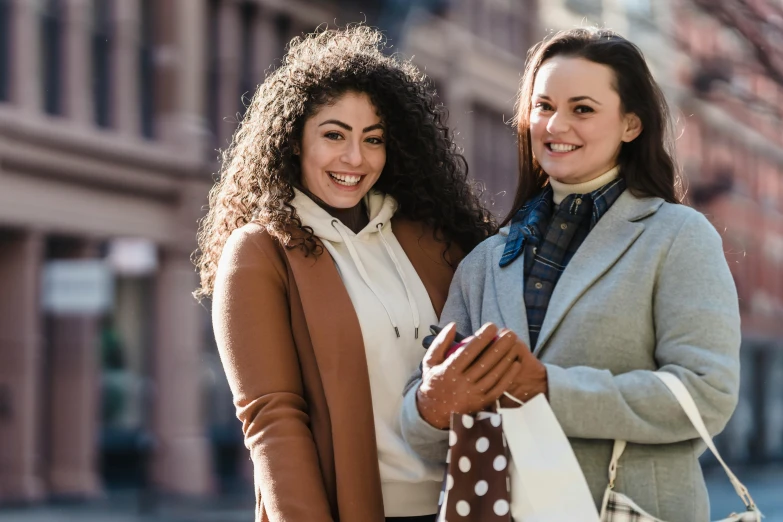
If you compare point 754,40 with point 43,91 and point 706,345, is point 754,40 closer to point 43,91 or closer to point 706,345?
point 706,345

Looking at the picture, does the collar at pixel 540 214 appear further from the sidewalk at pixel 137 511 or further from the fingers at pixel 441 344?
the sidewalk at pixel 137 511

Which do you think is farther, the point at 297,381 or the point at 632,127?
the point at 297,381

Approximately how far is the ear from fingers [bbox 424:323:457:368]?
643 millimetres

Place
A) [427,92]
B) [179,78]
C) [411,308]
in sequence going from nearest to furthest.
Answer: [411,308]
[427,92]
[179,78]

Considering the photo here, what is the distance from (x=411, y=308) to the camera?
3.49 m

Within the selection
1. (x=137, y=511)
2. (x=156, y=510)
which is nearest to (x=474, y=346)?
(x=137, y=511)

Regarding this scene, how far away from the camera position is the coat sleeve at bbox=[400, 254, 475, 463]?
115 inches

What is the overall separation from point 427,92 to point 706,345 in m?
1.38

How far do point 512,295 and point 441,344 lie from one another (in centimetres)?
34

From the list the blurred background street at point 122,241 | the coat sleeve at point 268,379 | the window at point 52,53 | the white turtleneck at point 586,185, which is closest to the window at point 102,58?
the blurred background street at point 122,241

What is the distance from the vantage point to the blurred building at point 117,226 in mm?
16312

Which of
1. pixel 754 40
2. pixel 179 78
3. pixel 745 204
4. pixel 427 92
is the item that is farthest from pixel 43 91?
pixel 745 204

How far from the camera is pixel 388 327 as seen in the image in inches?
135

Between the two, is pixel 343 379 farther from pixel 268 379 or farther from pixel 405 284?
pixel 405 284
